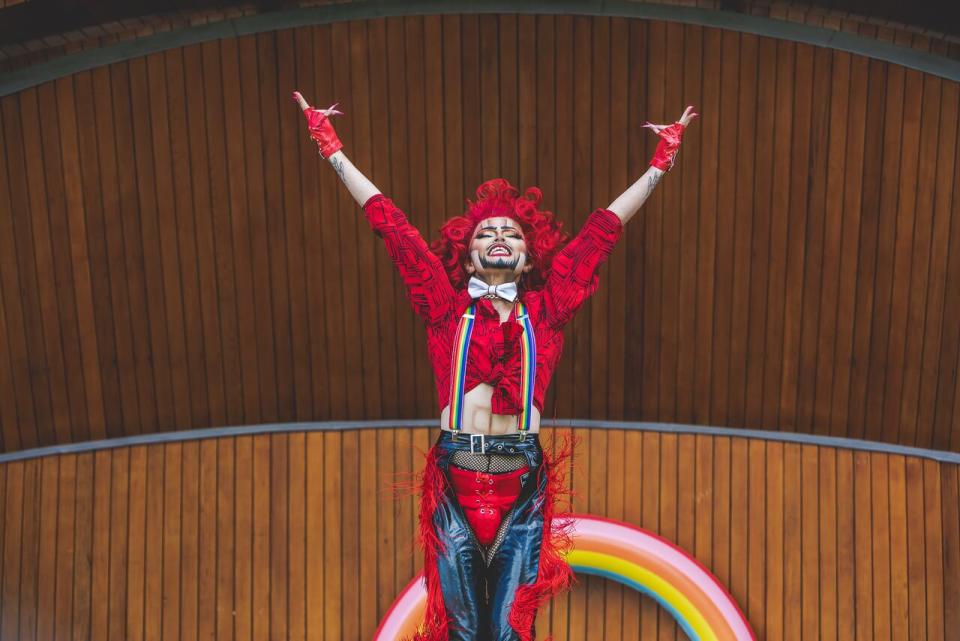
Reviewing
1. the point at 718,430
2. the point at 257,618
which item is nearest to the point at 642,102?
the point at 718,430

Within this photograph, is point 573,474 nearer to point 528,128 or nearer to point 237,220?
point 528,128

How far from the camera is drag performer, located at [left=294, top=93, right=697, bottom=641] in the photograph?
9.11 feet

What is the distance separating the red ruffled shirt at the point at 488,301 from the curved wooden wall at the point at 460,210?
4.88ft

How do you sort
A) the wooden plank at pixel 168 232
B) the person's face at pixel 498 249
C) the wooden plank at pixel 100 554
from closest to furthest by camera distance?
the person's face at pixel 498 249 < the wooden plank at pixel 168 232 < the wooden plank at pixel 100 554

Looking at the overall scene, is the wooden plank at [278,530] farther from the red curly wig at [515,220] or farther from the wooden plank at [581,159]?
the red curly wig at [515,220]

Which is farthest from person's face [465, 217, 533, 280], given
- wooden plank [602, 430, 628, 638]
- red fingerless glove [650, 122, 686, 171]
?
wooden plank [602, 430, 628, 638]

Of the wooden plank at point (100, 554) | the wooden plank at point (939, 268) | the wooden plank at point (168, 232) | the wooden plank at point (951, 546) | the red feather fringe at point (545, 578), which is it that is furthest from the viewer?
the wooden plank at point (100, 554)

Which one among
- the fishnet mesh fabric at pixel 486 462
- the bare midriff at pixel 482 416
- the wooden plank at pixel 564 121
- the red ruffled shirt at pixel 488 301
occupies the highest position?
the wooden plank at pixel 564 121

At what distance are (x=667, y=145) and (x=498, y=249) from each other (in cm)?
56

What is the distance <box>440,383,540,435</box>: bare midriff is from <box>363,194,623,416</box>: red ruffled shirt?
0.9 inches

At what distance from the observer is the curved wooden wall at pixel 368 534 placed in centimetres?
442

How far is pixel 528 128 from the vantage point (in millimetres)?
4273

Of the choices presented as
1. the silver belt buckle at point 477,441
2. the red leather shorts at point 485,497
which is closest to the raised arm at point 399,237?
the silver belt buckle at point 477,441

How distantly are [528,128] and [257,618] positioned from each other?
247cm
